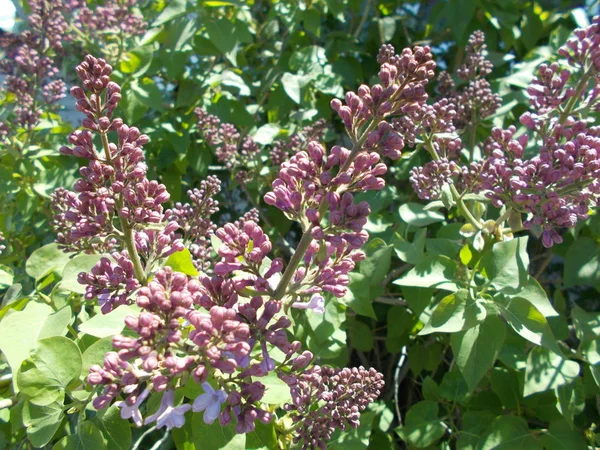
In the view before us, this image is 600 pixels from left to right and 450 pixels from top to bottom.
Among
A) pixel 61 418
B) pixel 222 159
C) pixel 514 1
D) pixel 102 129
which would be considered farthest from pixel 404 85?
pixel 514 1

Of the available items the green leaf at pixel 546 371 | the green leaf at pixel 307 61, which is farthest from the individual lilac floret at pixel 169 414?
the green leaf at pixel 307 61

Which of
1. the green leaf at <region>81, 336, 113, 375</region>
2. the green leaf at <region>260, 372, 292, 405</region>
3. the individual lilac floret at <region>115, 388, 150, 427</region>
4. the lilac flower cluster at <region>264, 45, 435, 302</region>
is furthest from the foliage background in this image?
the lilac flower cluster at <region>264, 45, 435, 302</region>

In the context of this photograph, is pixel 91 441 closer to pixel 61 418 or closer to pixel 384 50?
pixel 61 418

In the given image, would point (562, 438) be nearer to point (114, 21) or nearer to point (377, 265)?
point (377, 265)

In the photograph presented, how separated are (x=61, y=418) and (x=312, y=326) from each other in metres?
0.90

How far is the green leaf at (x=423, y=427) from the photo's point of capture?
7.55ft

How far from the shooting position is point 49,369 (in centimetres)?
154

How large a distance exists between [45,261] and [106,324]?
0.76m

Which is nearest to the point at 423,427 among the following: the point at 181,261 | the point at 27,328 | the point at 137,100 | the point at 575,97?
the point at 181,261

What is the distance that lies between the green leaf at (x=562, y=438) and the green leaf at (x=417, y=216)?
936 mm

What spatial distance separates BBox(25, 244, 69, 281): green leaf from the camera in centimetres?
209

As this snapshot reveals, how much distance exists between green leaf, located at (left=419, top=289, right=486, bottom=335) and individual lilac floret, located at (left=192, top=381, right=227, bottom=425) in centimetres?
82

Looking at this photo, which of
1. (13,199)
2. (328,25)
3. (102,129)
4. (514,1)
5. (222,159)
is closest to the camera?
Result: (102,129)

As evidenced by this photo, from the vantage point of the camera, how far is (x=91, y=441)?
1.50 m
